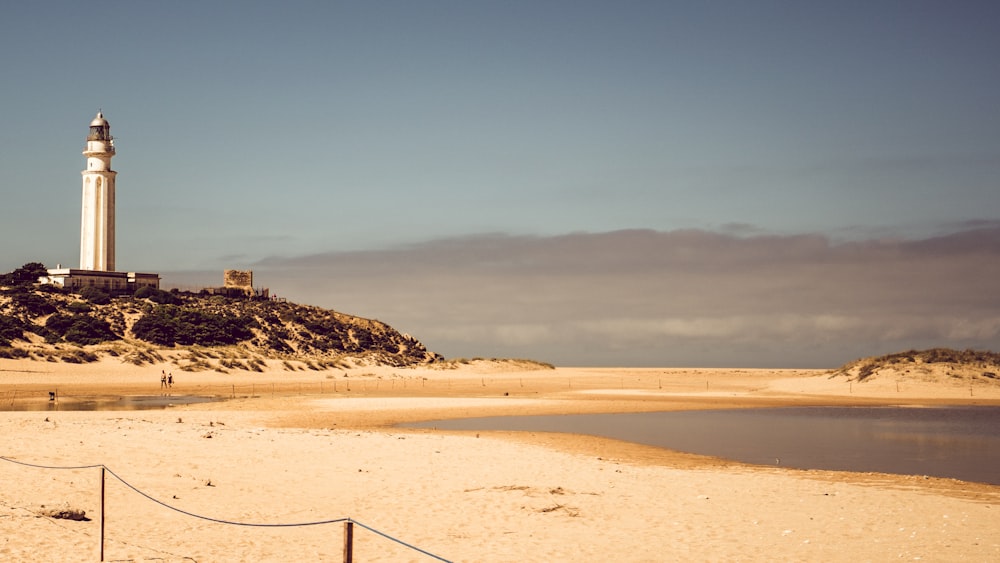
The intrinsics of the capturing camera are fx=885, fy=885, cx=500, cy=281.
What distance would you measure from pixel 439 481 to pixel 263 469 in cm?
415

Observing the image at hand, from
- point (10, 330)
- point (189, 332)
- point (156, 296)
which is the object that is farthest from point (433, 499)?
point (156, 296)

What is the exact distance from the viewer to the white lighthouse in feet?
308

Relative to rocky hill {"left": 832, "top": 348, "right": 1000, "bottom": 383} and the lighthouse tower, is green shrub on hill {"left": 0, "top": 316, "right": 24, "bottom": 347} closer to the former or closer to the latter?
the lighthouse tower

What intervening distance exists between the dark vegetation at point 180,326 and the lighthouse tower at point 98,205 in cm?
602

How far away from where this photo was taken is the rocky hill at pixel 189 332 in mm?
67875

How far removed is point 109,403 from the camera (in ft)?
137

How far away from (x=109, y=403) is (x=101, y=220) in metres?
58.9

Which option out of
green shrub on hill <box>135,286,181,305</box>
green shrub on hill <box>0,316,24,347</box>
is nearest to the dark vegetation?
green shrub on hill <box>0,316,24,347</box>

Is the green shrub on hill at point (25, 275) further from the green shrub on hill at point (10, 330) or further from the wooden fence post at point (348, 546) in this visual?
the wooden fence post at point (348, 546)

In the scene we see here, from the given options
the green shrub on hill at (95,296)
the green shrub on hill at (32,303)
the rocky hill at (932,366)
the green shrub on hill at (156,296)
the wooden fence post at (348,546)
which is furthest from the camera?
the green shrub on hill at (156,296)

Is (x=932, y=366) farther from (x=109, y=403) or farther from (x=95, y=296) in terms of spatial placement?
(x=95, y=296)

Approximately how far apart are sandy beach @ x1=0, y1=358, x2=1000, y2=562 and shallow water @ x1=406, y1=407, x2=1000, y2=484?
241cm

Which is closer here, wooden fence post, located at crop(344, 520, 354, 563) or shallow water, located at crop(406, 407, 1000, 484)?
wooden fence post, located at crop(344, 520, 354, 563)

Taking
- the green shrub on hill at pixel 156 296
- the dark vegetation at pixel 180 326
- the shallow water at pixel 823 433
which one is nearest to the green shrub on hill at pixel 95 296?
the dark vegetation at pixel 180 326
